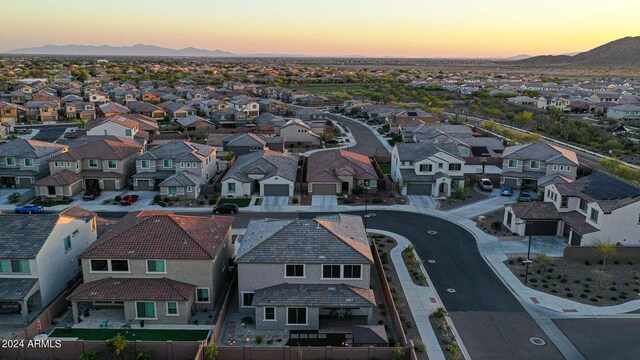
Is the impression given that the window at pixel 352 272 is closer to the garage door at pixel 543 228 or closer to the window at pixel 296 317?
the window at pixel 296 317

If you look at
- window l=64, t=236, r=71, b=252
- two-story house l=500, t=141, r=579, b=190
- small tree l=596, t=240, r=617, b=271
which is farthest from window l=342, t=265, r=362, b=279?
two-story house l=500, t=141, r=579, b=190

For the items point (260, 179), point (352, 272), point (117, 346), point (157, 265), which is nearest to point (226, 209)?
point (260, 179)

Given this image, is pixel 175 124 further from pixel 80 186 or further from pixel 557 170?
pixel 557 170

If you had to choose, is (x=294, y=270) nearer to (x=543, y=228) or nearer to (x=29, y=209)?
(x=543, y=228)

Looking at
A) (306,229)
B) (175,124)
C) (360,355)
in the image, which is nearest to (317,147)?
(175,124)

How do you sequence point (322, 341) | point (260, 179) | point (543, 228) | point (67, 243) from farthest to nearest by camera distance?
point (260, 179) < point (543, 228) < point (67, 243) < point (322, 341)

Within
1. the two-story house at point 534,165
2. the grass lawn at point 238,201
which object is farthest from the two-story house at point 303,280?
the two-story house at point 534,165
